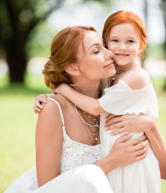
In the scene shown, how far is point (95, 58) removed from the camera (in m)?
3.14

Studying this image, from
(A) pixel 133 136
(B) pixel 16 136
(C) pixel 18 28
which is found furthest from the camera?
(C) pixel 18 28

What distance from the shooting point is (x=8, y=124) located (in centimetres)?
1018

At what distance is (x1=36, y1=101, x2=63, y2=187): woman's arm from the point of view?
117 inches

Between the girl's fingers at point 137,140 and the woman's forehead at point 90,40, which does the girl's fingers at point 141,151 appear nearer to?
the girl's fingers at point 137,140

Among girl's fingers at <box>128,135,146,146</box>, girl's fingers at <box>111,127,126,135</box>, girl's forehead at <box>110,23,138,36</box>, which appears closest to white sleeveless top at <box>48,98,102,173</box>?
girl's fingers at <box>111,127,126,135</box>

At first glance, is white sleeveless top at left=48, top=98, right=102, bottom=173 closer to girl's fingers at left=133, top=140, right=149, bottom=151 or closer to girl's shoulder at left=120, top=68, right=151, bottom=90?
girl's fingers at left=133, top=140, right=149, bottom=151

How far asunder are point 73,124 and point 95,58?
0.62 m

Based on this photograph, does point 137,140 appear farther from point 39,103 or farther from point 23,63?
point 23,63

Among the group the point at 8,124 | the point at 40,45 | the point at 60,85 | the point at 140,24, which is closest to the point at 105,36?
the point at 140,24

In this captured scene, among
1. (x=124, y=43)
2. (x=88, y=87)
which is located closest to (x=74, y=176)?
(x=88, y=87)

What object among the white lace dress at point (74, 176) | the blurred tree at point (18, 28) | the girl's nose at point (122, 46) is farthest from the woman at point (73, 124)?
the blurred tree at point (18, 28)

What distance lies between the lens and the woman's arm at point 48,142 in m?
2.97

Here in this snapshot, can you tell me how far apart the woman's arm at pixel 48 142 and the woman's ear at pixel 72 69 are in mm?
367

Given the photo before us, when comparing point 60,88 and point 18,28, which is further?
point 18,28
